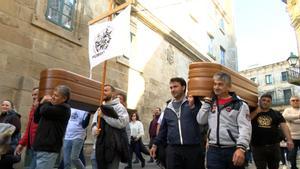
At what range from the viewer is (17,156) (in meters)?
5.60

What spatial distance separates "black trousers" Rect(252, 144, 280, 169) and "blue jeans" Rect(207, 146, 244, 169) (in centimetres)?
228

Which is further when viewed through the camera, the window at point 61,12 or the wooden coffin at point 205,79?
the window at point 61,12

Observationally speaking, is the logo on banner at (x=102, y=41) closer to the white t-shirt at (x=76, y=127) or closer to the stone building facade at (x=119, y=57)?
the white t-shirt at (x=76, y=127)

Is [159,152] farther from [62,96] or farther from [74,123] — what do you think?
[74,123]

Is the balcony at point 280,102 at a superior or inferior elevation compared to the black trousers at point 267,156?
superior

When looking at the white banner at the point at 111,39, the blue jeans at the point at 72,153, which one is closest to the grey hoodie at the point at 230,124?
the white banner at the point at 111,39

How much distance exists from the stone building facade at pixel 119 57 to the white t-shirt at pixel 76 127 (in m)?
2.29

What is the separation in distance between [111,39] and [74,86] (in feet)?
4.80

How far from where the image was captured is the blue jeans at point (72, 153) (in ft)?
20.8

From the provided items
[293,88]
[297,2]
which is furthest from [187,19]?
[293,88]

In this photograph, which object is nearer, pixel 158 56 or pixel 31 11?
pixel 31 11

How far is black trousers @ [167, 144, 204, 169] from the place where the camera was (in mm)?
4020

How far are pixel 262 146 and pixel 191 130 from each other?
2.19 m

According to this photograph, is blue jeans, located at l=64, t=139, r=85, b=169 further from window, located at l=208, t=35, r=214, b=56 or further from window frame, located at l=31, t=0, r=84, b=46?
window, located at l=208, t=35, r=214, b=56
